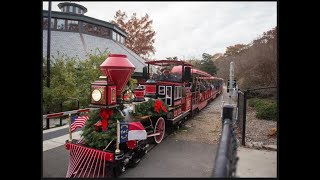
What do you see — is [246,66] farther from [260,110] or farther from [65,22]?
[65,22]

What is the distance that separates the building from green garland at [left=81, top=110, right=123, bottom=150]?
1114 cm

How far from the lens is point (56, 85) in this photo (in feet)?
33.7

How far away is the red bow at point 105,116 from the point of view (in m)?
4.75

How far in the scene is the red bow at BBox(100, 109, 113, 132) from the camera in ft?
15.6

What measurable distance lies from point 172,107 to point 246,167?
3.66m

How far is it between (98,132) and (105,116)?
0.38 m

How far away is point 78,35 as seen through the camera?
1884 centimetres

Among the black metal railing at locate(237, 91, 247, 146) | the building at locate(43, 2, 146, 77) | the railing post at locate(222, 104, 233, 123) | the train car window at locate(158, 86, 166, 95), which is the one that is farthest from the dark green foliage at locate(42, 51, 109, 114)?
the railing post at locate(222, 104, 233, 123)

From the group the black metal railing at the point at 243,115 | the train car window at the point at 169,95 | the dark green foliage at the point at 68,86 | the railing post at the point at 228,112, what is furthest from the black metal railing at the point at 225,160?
the dark green foliage at the point at 68,86

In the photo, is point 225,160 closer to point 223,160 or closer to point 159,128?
point 223,160

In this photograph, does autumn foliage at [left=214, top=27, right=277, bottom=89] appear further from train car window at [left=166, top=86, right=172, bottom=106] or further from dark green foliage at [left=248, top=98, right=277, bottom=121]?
train car window at [left=166, top=86, right=172, bottom=106]

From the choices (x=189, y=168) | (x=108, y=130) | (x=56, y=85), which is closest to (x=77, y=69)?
(x=56, y=85)

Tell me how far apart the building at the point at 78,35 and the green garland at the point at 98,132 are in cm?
1114

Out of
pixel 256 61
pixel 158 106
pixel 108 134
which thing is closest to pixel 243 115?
pixel 158 106
